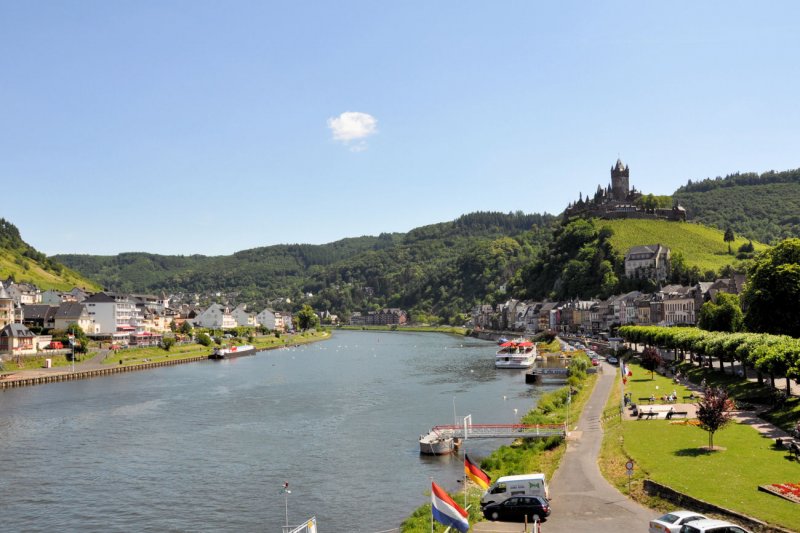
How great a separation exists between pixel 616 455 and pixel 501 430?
10.7 meters

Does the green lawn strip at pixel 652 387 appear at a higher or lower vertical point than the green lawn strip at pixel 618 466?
lower

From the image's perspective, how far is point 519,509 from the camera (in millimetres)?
25734

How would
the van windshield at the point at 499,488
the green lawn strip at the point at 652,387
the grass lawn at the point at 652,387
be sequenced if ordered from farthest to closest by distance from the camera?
the grass lawn at the point at 652,387 < the green lawn strip at the point at 652,387 < the van windshield at the point at 499,488

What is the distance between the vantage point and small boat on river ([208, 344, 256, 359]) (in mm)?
124669

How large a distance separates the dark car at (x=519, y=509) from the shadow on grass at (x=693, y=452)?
9310 mm

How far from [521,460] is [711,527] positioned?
53.5ft

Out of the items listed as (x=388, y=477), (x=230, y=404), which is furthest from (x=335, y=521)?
(x=230, y=404)

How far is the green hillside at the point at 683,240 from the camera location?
515ft

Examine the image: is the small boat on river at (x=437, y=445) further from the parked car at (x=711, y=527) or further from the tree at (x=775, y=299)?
the tree at (x=775, y=299)

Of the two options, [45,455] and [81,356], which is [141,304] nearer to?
[81,356]

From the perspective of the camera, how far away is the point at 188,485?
119ft

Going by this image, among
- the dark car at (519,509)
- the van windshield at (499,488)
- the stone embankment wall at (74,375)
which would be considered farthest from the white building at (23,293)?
the dark car at (519,509)

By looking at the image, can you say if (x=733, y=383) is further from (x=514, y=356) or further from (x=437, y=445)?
(x=514, y=356)

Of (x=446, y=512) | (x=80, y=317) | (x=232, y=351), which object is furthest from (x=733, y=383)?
(x=80, y=317)
